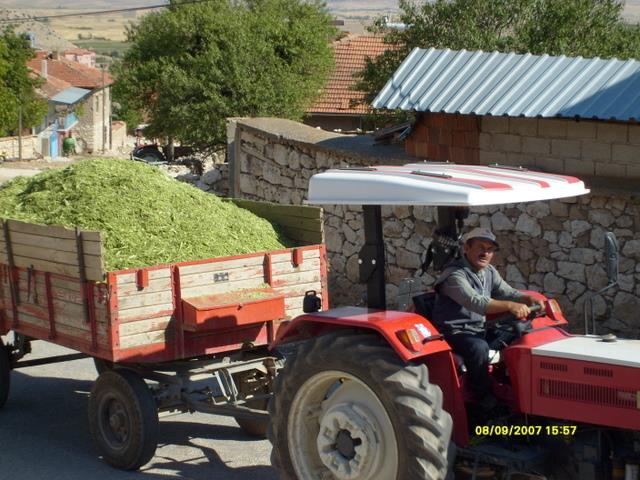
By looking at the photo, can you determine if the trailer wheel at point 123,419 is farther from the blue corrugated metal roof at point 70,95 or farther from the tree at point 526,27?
the blue corrugated metal roof at point 70,95

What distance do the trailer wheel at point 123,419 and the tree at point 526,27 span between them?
11740 millimetres

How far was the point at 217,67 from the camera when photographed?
2336 centimetres

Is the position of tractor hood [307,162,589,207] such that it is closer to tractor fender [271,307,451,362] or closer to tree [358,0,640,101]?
tractor fender [271,307,451,362]

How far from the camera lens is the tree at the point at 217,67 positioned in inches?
913

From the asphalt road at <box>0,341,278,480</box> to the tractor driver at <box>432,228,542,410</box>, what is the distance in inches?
78.6

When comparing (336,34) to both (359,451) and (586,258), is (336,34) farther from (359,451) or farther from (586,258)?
(359,451)

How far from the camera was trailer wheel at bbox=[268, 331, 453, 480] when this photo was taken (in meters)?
5.25

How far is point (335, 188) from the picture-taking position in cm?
561

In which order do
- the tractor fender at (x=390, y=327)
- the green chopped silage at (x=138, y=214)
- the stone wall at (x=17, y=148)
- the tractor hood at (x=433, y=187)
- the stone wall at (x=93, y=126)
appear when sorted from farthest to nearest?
the stone wall at (x=93, y=126) < the stone wall at (x=17, y=148) < the green chopped silage at (x=138, y=214) < the tractor fender at (x=390, y=327) < the tractor hood at (x=433, y=187)

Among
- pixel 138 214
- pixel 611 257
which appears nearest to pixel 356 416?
pixel 611 257

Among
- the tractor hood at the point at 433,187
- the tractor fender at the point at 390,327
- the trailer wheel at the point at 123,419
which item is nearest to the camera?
the tractor hood at the point at 433,187

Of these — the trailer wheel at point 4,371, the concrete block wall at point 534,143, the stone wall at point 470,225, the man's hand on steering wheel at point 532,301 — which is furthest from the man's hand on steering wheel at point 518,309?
the concrete block wall at point 534,143

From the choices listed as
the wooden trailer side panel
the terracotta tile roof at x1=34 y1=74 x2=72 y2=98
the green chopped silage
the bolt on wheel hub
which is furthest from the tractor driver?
the terracotta tile roof at x1=34 y1=74 x2=72 y2=98

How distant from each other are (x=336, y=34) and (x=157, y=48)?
1323 centimetres
